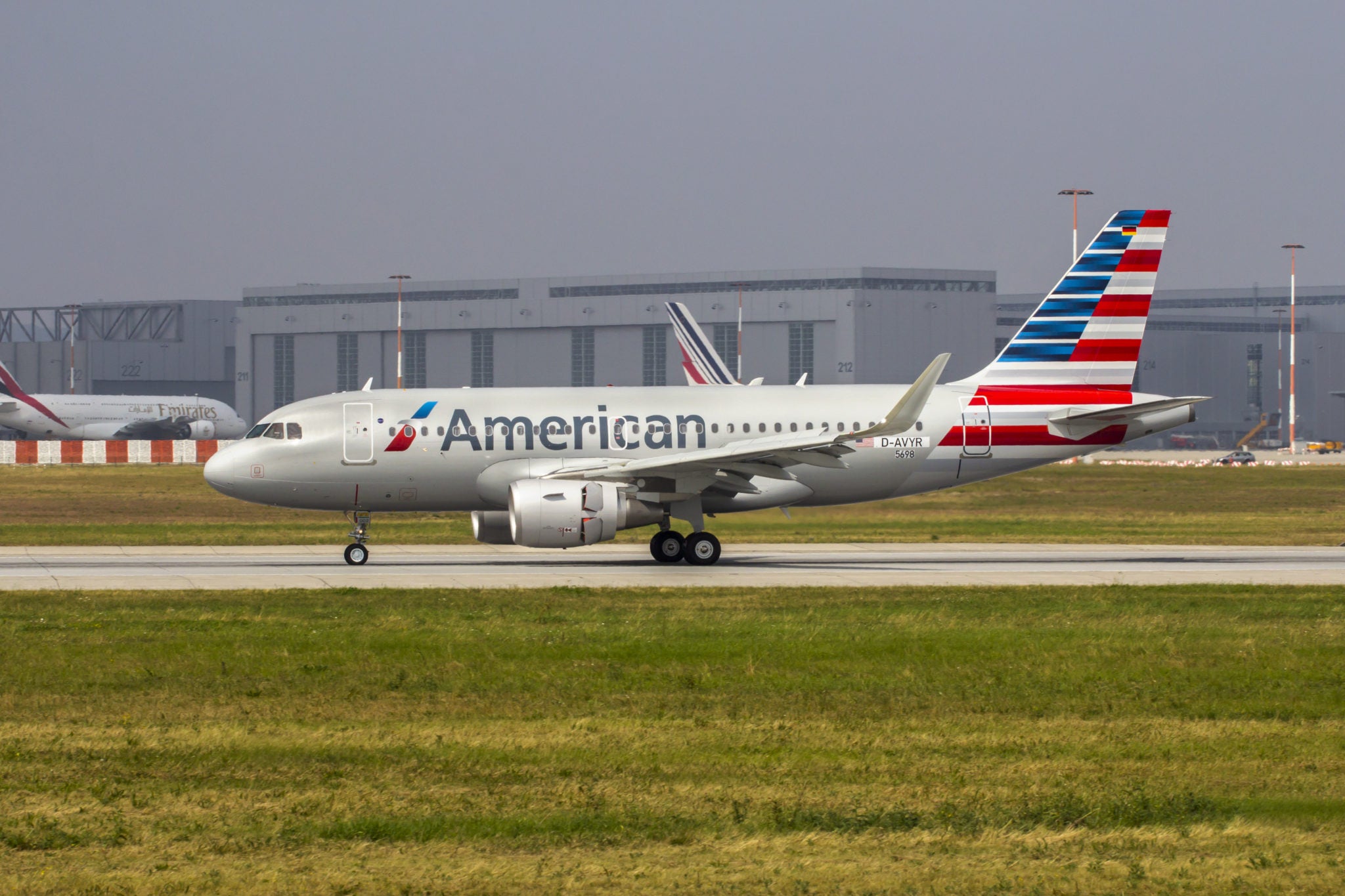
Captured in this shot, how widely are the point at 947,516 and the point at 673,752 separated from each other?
114 feet

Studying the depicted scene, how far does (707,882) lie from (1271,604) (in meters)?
17.2

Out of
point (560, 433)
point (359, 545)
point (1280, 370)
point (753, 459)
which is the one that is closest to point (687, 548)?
point (753, 459)

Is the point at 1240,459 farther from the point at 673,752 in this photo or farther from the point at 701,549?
the point at 673,752

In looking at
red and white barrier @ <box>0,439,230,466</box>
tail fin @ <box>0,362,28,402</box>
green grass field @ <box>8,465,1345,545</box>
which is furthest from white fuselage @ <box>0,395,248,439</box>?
green grass field @ <box>8,465,1345,545</box>

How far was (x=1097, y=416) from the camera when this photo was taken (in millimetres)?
32625

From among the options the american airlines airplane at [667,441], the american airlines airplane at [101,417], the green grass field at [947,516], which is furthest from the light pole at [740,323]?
the american airlines airplane at [667,441]

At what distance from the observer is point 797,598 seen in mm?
24828

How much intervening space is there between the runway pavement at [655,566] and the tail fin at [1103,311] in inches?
170

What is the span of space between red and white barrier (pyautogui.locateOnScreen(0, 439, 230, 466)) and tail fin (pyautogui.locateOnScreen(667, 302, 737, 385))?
110ft

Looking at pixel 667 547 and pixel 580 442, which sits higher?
pixel 580 442

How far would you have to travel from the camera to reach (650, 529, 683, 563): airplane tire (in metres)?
31.8

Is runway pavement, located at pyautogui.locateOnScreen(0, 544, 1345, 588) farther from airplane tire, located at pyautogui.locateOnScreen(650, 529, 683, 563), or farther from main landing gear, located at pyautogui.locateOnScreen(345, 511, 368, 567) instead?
main landing gear, located at pyautogui.locateOnScreen(345, 511, 368, 567)

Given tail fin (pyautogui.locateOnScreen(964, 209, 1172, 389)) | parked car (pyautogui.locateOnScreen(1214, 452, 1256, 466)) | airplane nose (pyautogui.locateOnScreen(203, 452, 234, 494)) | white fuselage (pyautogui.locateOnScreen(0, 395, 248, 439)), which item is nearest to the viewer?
airplane nose (pyautogui.locateOnScreen(203, 452, 234, 494))

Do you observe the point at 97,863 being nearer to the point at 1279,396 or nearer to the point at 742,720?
the point at 742,720
